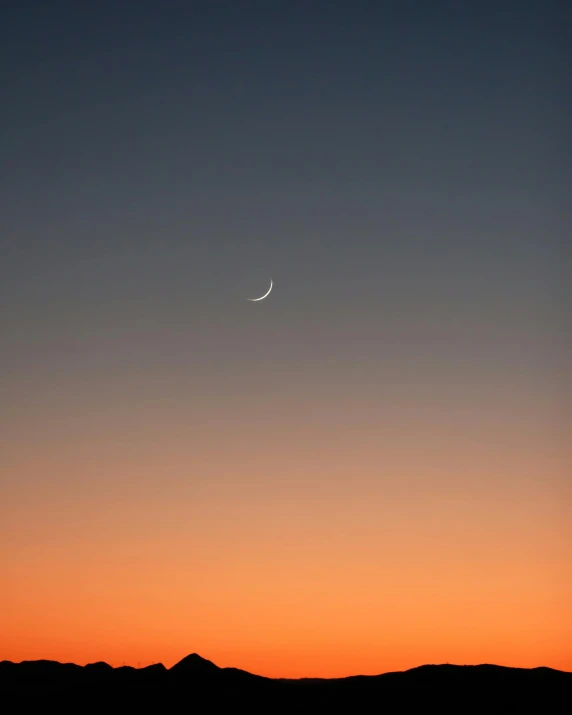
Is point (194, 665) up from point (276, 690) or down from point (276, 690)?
up

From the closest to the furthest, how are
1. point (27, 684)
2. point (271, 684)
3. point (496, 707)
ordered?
point (496, 707)
point (271, 684)
point (27, 684)

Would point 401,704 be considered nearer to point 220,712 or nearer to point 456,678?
point 456,678

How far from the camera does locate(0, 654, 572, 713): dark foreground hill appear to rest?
115m

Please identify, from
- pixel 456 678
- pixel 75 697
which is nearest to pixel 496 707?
pixel 456 678

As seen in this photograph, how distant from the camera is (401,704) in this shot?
382ft

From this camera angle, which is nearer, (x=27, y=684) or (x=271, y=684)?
(x=271, y=684)

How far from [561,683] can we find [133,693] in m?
53.6

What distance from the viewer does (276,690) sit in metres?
128

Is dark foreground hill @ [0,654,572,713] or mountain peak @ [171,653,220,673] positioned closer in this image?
dark foreground hill @ [0,654,572,713]

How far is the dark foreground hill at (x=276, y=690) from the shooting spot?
376 feet

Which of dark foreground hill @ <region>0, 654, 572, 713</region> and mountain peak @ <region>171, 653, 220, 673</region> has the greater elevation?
mountain peak @ <region>171, 653, 220, 673</region>

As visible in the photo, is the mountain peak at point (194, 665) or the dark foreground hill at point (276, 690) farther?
the mountain peak at point (194, 665)

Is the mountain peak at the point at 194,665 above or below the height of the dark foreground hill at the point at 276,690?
above

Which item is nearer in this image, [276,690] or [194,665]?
[276,690]
